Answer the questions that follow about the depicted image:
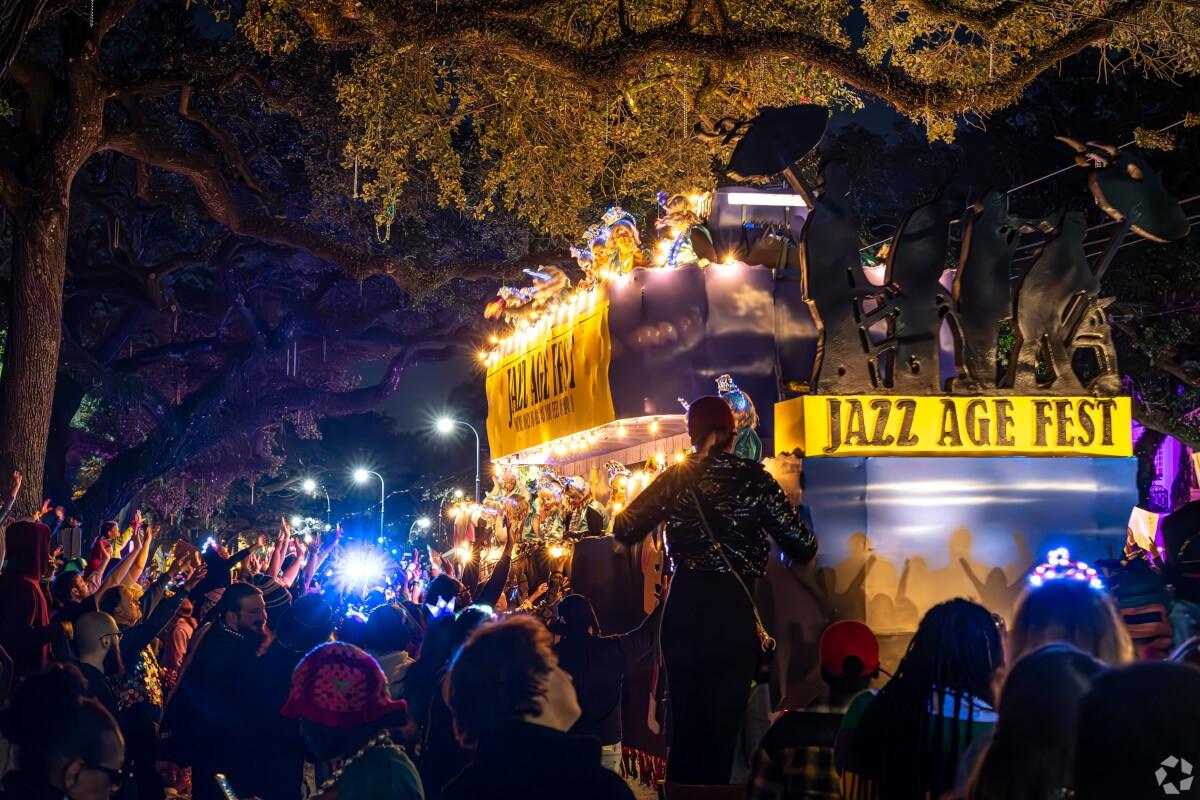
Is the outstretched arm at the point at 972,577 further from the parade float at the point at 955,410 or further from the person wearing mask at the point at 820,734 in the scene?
the person wearing mask at the point at 820,734

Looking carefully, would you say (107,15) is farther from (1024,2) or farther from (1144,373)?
(1144,373)

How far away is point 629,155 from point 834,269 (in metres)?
9.09

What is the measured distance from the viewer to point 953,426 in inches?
337

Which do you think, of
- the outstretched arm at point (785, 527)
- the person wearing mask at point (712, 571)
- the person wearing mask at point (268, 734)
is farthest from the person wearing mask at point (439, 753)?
the outstretched arm at point (785, 527)

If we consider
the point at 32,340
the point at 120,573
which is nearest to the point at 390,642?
the point at 120,573

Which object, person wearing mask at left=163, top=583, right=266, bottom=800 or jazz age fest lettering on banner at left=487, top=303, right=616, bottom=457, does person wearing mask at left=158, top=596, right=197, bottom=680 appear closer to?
person wearing mask at left=163, top=583, right=266, bottom=800

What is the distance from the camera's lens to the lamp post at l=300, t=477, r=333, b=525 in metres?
52.1

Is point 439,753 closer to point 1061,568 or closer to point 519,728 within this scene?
point 519,728

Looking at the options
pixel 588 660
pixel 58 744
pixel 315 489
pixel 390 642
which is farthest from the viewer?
pixel 315 489

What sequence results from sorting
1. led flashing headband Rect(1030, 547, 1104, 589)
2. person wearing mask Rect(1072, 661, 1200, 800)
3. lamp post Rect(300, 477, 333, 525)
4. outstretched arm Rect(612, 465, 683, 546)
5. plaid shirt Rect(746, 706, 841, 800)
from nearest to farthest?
person wearing mask Rect(1072, 661, 1200, 800) → plaid shirt Rect(746, 706, 841, 800) → outstretched arm Rect(612, 465, 683, 546) → led flashing headband Rect(1030, 547, 1104, 589) → lamp post Rect(300, 477, 333, 525)

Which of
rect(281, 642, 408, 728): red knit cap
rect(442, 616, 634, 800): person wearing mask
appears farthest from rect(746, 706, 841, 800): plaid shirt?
rect(281, 642, 408, 728): red knit cap

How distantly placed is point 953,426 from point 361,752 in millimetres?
5138

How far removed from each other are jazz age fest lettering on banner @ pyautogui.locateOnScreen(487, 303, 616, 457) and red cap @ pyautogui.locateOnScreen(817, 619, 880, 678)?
271 inches

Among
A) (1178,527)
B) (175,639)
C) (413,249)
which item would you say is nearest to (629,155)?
(413,249)
